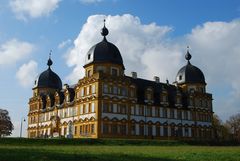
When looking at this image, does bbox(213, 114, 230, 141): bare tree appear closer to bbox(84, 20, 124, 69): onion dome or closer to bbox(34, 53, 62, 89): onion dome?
bbox(84, 20, 124, 69): onion dome

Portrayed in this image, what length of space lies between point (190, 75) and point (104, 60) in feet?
79.7

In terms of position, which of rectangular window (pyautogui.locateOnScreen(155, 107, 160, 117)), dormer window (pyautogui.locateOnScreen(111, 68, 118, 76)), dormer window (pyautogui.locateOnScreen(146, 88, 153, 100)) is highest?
dormer window (pyautogui.locateOnScreen(111, 68, 118, 76))

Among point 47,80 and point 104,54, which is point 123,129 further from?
point 47,80

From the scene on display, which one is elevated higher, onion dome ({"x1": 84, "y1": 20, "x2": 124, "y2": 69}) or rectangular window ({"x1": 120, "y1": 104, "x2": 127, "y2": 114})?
onion dome ({"x1": 84, "y1": 20, "x2": 124, "y2": 69})

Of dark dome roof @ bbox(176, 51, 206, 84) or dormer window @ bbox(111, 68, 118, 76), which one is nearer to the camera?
dormer window @ bbox(111, 68, 118, 76)

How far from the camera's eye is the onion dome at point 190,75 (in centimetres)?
7456

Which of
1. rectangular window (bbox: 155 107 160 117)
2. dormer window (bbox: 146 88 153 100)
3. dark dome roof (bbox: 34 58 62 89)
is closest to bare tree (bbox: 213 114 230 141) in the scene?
rectangular window (bbox: 155 107 160 117)

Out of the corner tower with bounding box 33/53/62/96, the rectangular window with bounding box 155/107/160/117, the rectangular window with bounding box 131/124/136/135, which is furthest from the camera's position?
the corner tower with bounding box 33/53/62/96

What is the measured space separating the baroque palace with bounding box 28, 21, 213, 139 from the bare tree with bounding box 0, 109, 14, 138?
4.44 m

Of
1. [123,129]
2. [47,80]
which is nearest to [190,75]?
[123,129]

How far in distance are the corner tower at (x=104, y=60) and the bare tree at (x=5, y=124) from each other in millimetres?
27213

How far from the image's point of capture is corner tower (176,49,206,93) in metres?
74.3

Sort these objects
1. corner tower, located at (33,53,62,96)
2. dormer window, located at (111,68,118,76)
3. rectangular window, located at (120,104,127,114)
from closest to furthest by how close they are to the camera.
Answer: rectangular window, located at (120,104,127,114) → dormer window, located at (111,68,118,76) → corner tower, located at (33,53,62,96)

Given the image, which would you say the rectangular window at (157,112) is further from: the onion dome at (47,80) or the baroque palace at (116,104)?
the onion dome at (47,80)
